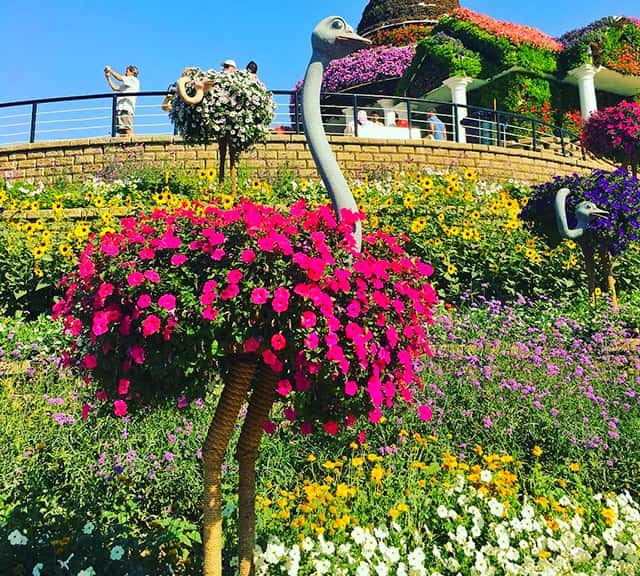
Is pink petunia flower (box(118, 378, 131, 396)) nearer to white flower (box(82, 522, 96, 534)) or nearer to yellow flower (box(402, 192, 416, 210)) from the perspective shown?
white flower (box(82, 522, 96, 534))

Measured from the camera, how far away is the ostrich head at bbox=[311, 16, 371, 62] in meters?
2.86

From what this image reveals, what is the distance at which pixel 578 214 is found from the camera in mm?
7875

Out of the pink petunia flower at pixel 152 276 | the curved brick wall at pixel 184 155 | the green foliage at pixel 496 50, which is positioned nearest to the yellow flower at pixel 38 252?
the curved brick wall at pixel 184 155

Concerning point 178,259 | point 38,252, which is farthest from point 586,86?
point 178,259

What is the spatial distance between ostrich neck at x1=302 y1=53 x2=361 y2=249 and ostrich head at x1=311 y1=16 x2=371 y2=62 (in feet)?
0.16

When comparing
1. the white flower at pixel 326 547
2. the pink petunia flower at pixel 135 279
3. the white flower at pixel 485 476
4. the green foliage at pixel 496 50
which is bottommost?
the white flower at pixel 326 547

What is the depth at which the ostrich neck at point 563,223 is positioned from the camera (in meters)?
7.77

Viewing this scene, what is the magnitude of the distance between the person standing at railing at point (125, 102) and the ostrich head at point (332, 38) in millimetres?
10757

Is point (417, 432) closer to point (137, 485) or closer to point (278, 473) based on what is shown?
point (278, 473)

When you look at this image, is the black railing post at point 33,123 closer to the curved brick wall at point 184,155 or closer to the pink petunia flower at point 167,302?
the curved brick wall at point 184,155

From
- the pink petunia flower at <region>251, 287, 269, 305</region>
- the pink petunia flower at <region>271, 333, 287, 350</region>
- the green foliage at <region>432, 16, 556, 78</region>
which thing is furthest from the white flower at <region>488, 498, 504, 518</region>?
the green foliage at <region>432, 16, 556, 78</region>

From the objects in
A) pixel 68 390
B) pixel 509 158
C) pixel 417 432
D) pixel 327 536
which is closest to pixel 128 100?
pixel 509 158

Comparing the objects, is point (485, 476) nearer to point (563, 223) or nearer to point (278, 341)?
point (278, 341)

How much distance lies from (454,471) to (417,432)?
24.1 inches
